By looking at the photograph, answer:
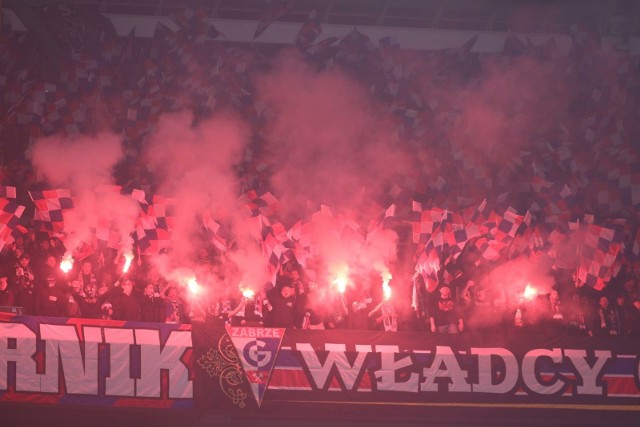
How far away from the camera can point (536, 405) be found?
7.42 metres

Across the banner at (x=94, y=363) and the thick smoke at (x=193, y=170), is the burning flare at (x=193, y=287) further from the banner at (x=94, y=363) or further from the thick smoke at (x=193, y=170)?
the banner at (x=94, y=363)

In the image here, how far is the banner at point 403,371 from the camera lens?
23.4 ft

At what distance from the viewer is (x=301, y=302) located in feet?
26.9

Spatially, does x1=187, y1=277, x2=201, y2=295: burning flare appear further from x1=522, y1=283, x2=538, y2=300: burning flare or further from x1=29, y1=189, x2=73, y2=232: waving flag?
x1=522, y1=283, x2=538, y2=300: burning flare

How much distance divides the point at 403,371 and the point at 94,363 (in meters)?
2.91

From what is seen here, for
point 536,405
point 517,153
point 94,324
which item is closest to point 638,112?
point 517,153

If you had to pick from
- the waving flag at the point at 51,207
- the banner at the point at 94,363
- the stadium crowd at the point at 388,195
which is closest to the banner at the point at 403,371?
the banner at the point at 94,363

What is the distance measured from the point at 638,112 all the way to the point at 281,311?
6.03 m

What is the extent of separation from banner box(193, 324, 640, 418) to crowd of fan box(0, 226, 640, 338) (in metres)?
0.70

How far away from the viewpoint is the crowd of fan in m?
7.78

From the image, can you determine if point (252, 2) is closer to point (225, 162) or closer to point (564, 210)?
point (225, 162)

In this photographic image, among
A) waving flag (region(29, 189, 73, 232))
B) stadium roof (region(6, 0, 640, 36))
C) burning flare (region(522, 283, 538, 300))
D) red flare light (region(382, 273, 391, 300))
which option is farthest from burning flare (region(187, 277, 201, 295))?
stadium roof (region(6, 0, 640, 36))

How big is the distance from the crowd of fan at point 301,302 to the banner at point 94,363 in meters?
0.53

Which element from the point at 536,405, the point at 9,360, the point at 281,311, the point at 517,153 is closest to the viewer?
the point at 9,360
